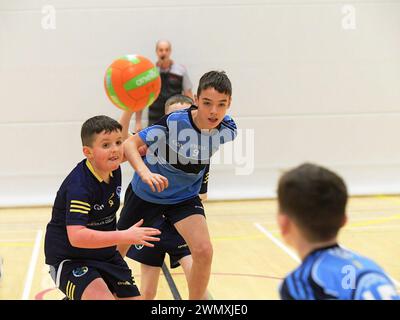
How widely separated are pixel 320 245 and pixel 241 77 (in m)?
7.44

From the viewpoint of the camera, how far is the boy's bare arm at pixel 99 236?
119 inches

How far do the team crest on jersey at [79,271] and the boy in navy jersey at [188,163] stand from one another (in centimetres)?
78

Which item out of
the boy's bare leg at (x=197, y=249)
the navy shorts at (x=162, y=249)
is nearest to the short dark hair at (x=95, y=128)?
the boy's bare leg at (x=197, y=249)

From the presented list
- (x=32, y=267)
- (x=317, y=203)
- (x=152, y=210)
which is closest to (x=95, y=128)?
(x=152, y=210)

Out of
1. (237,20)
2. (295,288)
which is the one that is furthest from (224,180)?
(295,288)

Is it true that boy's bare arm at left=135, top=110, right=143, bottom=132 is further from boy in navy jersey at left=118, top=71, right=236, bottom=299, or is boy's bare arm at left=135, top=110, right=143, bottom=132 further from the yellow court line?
boy in navy jersey at left=118, top=71, right=236, bottom=299

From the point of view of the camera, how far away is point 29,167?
9.21 meters

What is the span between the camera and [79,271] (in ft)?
11.2

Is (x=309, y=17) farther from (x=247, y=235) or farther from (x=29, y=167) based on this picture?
(x=29, y=167)

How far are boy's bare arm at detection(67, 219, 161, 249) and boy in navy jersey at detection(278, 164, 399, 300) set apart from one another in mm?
1147

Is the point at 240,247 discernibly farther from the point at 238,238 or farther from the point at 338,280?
the point at 338,280

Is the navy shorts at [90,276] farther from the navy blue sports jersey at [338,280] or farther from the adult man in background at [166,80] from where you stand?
the adult man in background at [166,80]

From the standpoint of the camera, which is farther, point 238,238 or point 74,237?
point 238,238

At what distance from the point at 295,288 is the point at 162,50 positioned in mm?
7078
